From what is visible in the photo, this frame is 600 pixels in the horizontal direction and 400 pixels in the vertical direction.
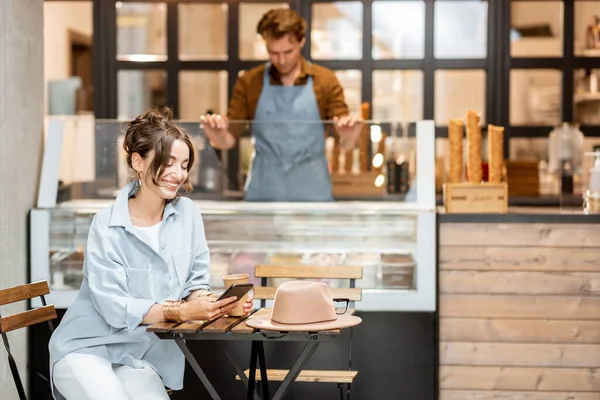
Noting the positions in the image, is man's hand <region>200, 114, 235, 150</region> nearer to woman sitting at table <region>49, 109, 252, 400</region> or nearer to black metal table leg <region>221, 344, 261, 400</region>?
woman sitting at table <region>49, 109, 252, 400</region>

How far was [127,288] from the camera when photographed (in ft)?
10.9

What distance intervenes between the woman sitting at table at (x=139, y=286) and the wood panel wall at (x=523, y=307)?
1604mm

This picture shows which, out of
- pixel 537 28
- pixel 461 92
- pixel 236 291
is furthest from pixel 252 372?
pixel 537 28

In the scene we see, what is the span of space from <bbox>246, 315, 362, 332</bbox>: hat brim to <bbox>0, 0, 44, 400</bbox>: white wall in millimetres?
1700

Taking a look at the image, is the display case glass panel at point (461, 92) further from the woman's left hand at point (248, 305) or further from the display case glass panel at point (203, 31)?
the woman's left hand at point (248, 305)

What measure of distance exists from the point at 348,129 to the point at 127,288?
1693mm

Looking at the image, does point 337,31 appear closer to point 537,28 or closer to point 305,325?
point 537,28

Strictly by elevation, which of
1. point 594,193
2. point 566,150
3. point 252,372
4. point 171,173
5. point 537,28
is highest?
point 537,28

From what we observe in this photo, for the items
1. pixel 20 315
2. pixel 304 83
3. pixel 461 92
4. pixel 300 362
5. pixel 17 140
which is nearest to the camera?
pixel 300 362

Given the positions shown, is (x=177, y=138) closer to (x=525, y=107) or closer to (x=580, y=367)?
(x=580, y=367)

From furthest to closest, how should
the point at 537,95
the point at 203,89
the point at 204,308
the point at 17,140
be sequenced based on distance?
the point at 537,95, the point at 203,89, the point at 17,140, the point at 204,308

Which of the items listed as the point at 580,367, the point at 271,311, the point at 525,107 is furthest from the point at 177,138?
the point at 525,107

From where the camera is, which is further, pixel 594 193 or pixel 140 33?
pixel 140 33

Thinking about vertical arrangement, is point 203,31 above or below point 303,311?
above
